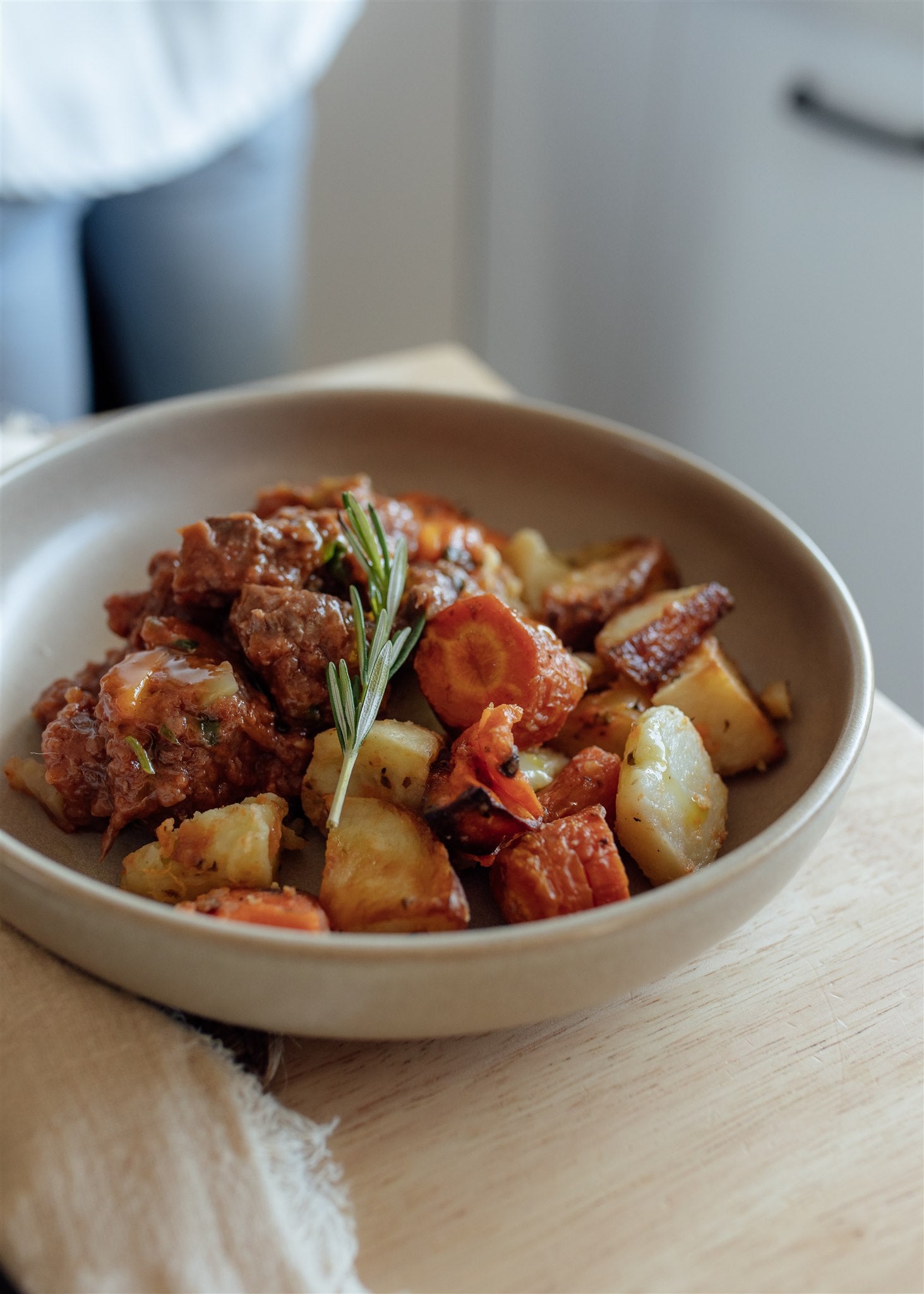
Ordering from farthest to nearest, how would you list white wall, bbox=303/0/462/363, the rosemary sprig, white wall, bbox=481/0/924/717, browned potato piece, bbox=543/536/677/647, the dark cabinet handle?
white wall, bbox=303/0/462/363
white wall, bbox=481/0/924/717
the dark cabinet handle
browned potato piece, bbox=543/536/677/647
the rosemary sprig

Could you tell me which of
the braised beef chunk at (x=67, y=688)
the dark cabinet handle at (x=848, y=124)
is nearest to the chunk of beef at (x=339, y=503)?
the braised beef chunk at (x=67, y=688)

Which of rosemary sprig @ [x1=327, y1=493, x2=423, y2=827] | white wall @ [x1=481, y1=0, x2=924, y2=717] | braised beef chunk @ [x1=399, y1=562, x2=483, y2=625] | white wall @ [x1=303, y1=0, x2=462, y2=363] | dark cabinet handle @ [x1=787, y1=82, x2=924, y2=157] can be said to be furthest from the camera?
white wall @ [x1=303, y1=0, x2=462, y2=363]

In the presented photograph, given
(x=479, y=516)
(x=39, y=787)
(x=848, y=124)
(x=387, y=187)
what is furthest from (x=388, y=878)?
(x=387, y=187)

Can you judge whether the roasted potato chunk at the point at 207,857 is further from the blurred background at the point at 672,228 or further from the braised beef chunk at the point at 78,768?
the blurred background at the point at 672,228

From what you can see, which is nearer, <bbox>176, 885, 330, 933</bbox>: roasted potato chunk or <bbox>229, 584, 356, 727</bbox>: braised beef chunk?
<bbox>176, 885, 330, 933</bbox>: roasted potato chunk

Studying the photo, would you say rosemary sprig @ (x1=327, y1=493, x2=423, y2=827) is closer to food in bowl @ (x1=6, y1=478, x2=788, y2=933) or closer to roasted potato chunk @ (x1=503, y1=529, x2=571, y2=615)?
food in bowl @ (x1=6, y1=478, x2=788, y2=933)

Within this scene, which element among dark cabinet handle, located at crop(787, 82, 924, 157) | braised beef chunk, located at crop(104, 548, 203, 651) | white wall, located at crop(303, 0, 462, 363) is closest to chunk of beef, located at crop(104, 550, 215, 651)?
braised beef chunk, located at crop(104, 548, 203, 651)

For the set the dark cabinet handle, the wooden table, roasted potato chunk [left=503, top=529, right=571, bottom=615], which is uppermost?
the dark cabinet handle

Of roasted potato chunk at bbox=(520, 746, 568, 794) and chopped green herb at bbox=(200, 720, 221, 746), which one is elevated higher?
chopped green herb at bbox=(200, 720, 221, 746)
